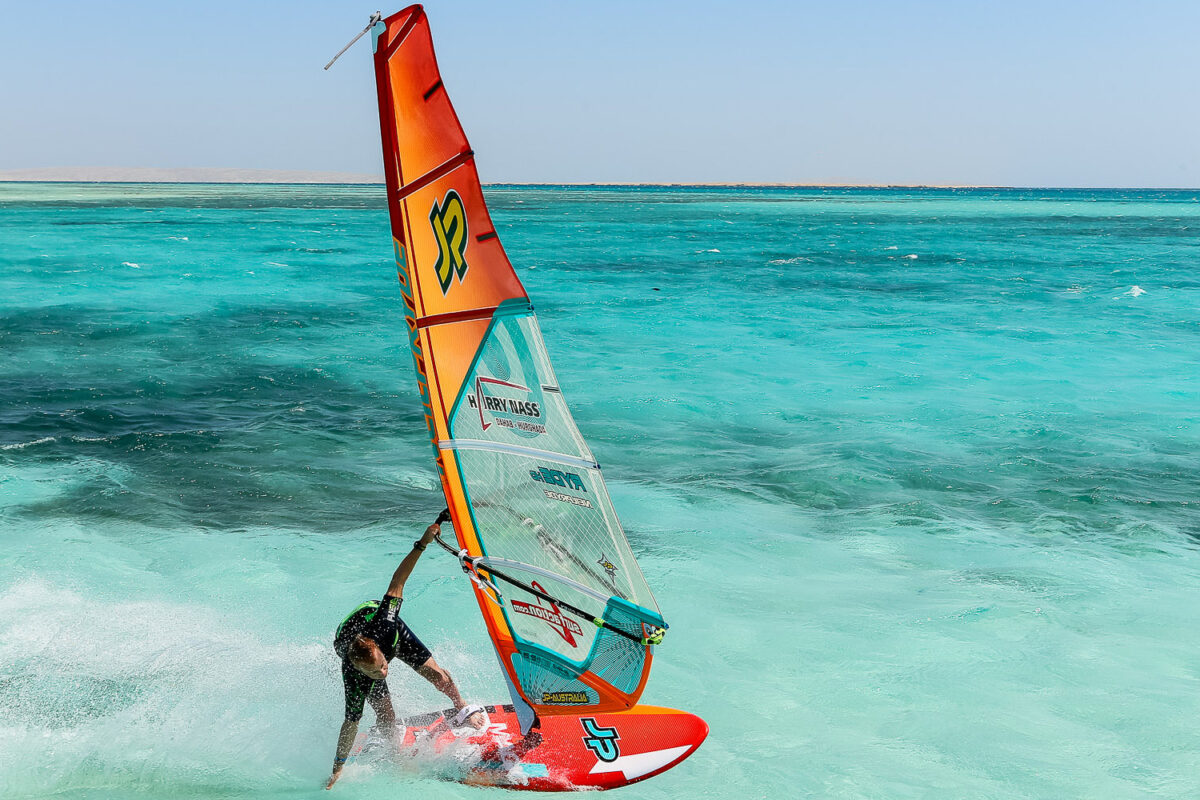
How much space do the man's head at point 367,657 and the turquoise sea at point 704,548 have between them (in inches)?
43.2

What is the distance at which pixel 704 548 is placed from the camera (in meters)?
12.5

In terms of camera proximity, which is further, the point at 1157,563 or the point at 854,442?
the point at 854,442

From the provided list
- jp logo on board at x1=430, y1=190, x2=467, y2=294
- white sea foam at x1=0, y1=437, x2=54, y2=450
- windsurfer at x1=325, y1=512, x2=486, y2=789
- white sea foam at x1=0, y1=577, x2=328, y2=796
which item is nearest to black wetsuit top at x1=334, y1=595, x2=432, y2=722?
windsurfer at x1=325, y1=512, x2=486, y2=789

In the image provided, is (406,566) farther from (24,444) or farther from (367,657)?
(24,444)

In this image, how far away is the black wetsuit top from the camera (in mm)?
6676

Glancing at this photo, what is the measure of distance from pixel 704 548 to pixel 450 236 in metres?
7.53

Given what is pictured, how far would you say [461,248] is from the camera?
5969mm

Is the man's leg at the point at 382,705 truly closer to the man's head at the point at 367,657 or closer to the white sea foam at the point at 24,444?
the man's head at the point at 367,657

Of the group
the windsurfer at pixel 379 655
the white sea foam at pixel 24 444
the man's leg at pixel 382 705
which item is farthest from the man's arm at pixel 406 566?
the white sea foam at pixel 24 444

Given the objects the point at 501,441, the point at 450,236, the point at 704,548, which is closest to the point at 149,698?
the point at 501,441

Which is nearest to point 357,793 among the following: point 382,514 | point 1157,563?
point 382,514

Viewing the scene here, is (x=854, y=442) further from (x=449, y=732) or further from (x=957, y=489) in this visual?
(x=449, y=732)

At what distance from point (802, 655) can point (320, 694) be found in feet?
15.6

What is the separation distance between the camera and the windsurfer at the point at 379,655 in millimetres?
6570
